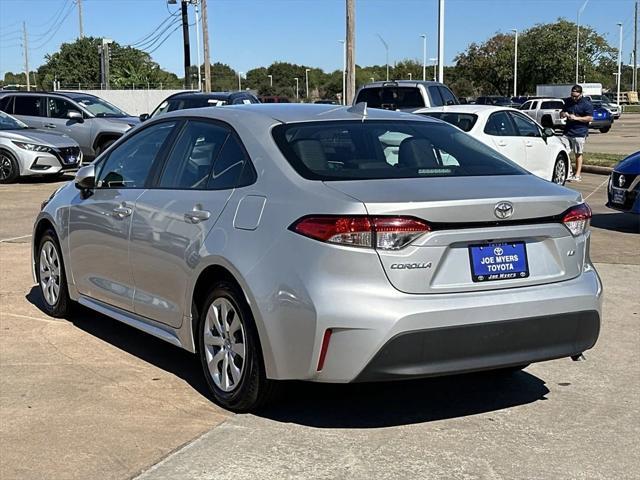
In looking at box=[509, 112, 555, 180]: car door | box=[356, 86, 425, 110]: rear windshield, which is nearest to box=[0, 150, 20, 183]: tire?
box=[356, 86, 425, 110]: rear windshield

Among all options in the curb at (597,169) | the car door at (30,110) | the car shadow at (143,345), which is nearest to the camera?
the car shadow at (143,345)

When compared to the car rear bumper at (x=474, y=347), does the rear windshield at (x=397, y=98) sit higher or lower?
higher

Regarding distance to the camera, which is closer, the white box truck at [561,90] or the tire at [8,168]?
the tire at [8,168]

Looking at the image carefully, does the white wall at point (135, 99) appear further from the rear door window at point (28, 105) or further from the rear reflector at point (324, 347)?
the rear reflector at point (324, 347)

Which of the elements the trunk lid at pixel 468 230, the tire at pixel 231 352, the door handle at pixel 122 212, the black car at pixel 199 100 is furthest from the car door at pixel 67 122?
the trunk lid at pixel 468 230

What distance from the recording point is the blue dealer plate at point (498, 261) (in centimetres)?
416

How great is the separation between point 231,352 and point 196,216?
787 mm

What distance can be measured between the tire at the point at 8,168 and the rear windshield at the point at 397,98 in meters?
6.96

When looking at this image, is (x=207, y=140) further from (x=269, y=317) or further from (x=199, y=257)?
(x=269, y=317)

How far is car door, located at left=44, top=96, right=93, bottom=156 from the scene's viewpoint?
19562 millimetres

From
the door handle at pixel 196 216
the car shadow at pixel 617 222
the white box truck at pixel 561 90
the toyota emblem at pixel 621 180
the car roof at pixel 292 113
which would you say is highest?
the white box truck at pixel 561 90

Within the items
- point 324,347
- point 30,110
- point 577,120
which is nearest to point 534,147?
point 577,120

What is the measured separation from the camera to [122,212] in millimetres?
5539

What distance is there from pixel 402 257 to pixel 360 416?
109cm
